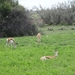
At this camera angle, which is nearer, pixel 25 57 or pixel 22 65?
pixel 22 65

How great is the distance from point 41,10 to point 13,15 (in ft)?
69.8

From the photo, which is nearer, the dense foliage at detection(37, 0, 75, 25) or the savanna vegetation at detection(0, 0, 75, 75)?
the savanna vegetation at detection(0, 0, 75, 75)

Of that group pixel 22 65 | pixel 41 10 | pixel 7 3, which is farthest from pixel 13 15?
pixel 41 10

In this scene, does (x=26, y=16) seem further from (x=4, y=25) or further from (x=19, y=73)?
(x=19, y=73)

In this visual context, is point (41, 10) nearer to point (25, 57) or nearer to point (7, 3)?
point (7, 3)

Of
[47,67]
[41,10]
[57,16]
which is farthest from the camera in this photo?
[41,10]

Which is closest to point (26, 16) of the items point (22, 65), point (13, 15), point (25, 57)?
point (13, 15)

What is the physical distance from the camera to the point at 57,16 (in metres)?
44.0

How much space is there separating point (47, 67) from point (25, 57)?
2458 mm

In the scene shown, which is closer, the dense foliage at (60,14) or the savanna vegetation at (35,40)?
the savanna vegetation at (35,40)

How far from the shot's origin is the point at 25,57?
→ 40.8 feet

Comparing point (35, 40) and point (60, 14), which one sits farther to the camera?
point (60, 14)

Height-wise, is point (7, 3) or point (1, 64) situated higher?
point (7, 3)

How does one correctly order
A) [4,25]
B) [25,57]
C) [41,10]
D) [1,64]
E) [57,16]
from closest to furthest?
[1,64] < [25,57] < [4,25] < [57,16] < [41,10]
